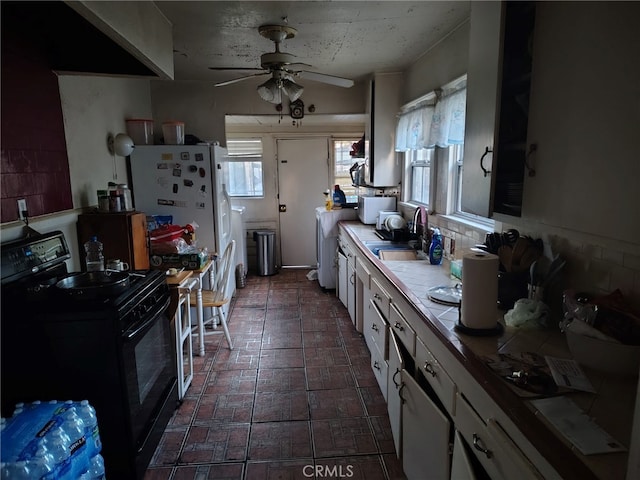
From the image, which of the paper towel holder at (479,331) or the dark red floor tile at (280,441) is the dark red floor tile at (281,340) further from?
the paper towel holder at (479,331)

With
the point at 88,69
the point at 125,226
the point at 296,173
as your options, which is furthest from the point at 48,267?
the point at 296,173

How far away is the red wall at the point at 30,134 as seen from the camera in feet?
6.20

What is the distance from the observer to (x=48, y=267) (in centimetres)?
197

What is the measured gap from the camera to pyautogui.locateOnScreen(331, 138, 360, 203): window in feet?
19.2

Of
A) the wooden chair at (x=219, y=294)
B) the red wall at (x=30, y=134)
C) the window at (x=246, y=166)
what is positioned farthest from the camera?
the window at (x=246, y=166)

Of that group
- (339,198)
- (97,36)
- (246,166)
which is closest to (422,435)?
(97,36)

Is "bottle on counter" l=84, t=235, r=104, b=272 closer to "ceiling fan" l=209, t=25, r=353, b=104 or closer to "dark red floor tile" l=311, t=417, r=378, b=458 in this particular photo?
"ceiling fan" l=209, t=25, r=353, b=104

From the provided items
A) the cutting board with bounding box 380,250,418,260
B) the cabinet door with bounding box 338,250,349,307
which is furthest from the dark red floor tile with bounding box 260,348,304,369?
the cutting board with bounding box 380,250,418,260

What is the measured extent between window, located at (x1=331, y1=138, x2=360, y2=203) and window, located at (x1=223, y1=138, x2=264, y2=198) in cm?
112

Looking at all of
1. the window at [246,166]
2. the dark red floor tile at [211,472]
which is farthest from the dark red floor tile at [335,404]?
the window at [246,166]

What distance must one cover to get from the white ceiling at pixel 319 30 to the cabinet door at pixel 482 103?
701mm

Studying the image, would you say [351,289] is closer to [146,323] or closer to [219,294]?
[219,294]

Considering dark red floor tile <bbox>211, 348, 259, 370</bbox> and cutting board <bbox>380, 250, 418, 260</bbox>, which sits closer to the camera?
cutting board <bbox>380, 250, 418, 260</bbox>

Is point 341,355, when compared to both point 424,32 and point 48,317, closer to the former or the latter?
point 48,317
